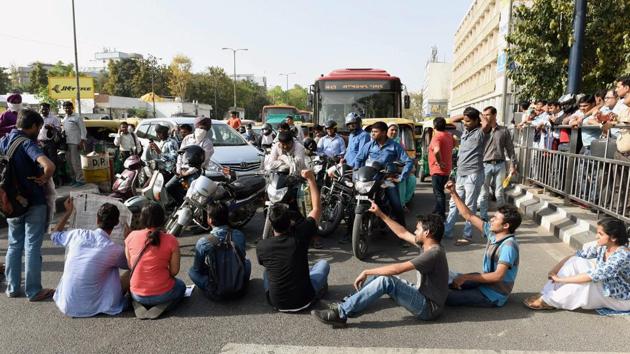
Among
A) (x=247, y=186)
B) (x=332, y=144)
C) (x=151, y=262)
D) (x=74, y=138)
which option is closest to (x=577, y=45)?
(x=332, y=144)

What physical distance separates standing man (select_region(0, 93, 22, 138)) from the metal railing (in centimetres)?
922

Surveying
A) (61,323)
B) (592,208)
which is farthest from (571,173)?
(61,323)

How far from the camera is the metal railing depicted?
18.0 ft

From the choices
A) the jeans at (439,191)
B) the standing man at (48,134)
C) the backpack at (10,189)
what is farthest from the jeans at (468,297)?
the standing man at (48,134)

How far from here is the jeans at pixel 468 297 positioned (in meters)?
3.96

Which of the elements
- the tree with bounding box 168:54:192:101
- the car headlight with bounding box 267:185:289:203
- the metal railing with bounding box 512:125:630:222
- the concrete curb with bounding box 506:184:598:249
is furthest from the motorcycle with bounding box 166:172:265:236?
the tree with bounding box 168:54:192:101

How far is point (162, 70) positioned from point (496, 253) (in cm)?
6816

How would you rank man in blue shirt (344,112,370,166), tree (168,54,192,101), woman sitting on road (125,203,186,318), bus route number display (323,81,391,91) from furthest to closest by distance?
tree (168,54,192,101) < bus route number display (323,81,391,91) < man in blue shirt (344,112,370,166) < woman sitting on road (125,203,186,318)

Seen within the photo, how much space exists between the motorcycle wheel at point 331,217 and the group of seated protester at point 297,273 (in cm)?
191

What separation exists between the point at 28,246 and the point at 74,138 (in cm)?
670

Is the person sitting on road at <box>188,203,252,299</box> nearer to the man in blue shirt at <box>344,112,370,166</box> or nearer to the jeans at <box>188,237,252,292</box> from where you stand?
the jeans at <box>188,237,252,292</box>

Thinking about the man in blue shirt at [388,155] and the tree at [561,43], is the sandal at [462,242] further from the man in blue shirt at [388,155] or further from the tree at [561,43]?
the tree at [561,43]

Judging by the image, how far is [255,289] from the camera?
14.9 ft

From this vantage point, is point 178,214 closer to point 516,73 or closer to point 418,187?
Answer: point 418,187
